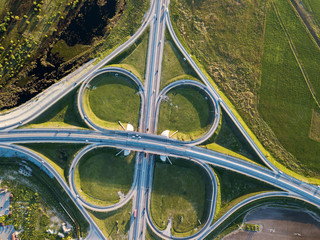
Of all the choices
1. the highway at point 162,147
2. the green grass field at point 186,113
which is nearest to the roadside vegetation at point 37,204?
the highway at point 162,147

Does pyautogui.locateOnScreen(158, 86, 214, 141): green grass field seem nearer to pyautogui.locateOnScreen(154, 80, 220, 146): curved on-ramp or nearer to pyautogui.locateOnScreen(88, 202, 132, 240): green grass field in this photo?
pyautogui.locateOnScreen(154, 80, 220, 146): curved on-ramp

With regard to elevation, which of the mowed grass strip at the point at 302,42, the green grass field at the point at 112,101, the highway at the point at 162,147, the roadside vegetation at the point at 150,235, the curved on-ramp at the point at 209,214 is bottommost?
the roadside vegetation at the point at 150,235

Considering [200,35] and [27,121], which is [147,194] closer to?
[27,121]

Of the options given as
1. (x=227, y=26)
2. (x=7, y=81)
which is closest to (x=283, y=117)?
(x=227, y=26)

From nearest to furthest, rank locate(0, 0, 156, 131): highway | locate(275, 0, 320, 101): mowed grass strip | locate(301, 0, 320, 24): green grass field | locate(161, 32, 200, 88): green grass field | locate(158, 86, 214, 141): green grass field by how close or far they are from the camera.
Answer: locate(0, 0, 156, 131): highway
locate(158, 86, 214, 141): green grass field
locate(161, 32, 200, 88): green grass field
locate(275, 0, 320, 101): mowed grass strip
locate(301, 0, 320, 24): green grass field

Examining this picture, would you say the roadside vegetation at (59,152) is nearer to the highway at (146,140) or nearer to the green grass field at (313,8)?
the highway at (146,140)

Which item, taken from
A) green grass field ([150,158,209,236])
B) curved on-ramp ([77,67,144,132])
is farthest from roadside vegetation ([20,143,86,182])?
green grass field ([150,158,209,236])
